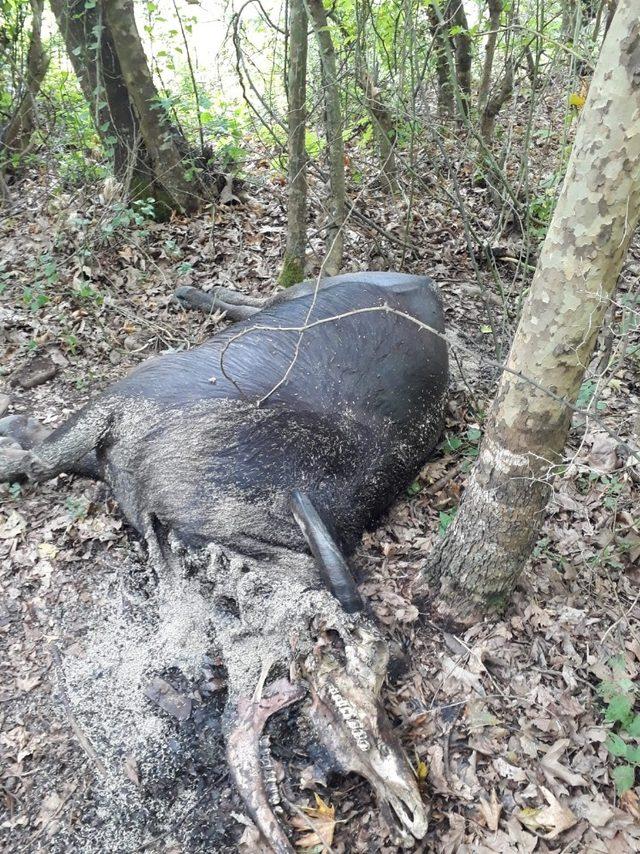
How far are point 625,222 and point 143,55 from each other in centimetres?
485

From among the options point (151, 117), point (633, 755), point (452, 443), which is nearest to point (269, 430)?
point (452, 443)

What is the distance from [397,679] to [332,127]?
3.78 meters

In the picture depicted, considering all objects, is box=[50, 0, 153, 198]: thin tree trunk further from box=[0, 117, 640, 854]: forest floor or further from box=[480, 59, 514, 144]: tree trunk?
box=[480, 59, 514, 144]: tree trunk

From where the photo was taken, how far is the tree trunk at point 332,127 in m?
4.36

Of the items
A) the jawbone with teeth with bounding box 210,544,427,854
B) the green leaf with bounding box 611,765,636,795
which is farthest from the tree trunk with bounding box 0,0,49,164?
the green leaf with bounding box 611,765,636,795

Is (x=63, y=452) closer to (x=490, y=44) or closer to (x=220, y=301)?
(x=220, y=301)

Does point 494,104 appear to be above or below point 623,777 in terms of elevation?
above

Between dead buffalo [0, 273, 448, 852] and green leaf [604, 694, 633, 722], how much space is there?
971 millimetres

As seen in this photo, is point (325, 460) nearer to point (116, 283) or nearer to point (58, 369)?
point (58, 369)

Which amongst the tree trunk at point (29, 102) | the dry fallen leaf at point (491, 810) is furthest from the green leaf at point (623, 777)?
the tree trunk at point (29, 102)

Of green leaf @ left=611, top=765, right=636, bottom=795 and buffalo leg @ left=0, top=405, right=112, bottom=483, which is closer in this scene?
A: green leaf @ left=611, top=765, right=636, bottom=795

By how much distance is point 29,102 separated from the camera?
6.64m

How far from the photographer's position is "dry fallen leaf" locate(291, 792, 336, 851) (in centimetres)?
266

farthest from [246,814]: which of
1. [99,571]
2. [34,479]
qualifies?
[34,479]
